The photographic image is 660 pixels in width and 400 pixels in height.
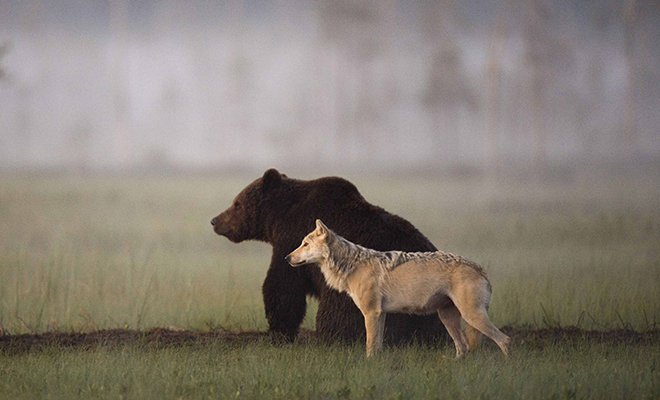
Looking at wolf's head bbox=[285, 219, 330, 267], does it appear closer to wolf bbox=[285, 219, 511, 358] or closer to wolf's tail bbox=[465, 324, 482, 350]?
wolf bbox=[285, 219, 511, 358]

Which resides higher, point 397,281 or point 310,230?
point 310,230

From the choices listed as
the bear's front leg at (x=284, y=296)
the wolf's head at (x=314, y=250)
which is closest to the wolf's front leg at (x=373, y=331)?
the wolf's head at (x=314, y=250)

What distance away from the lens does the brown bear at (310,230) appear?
7.14 meters

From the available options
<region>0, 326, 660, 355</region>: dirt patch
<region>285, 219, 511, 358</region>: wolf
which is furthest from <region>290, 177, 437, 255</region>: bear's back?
<region>0, 326, 660, 355</region>: dirt patch

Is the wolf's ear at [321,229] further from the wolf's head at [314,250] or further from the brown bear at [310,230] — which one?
the brown bear at [310,230]

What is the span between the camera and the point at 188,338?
8211 millimetres

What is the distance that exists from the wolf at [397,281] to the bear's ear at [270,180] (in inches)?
67.1

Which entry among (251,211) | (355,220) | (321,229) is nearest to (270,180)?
(251,211)

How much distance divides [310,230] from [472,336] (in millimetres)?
1988

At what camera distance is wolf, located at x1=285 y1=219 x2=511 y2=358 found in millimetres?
6203

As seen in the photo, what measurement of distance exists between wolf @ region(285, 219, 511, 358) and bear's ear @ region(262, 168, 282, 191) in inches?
67.1

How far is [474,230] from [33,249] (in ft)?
36.2

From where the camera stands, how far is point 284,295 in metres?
7.55

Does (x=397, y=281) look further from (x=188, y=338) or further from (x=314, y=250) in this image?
(x=188, y=338)
